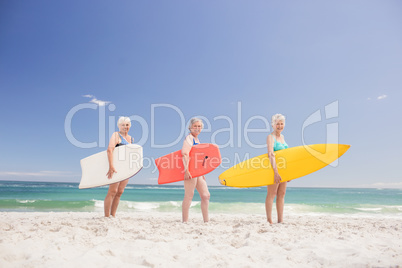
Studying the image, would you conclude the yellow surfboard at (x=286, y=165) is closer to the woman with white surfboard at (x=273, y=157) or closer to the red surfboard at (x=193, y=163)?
the woman with white surfboard at (x=273, y=157)

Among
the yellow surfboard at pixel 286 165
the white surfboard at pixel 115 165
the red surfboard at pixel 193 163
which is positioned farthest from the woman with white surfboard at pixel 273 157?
the white surfboard at pixel 115 165

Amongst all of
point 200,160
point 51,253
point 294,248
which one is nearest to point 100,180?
point 200,160

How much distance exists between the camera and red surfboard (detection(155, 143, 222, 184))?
12.3 feet

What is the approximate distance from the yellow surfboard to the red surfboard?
1.97 ft

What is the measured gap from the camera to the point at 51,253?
6.82ft

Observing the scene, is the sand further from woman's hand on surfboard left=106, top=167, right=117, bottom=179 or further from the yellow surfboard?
the yellow surfboard

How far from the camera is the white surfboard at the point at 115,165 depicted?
3.89m

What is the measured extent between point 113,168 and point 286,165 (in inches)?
101

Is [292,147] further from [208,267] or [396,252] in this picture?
[208,267]

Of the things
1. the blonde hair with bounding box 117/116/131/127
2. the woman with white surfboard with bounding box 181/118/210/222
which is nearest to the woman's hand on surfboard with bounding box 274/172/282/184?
the woman with white surfboard with bounding box 181/118/210/222

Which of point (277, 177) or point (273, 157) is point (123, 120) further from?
point (277, 177)

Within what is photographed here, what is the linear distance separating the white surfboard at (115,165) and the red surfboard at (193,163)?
358mm

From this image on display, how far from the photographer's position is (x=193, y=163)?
148 inches

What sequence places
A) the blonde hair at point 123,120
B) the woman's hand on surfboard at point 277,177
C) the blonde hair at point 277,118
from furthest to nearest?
the blonde hair at point 123,120
the blonde hair at point 277,118
the woman's hand on surfboard at point 277,177
